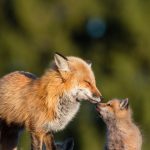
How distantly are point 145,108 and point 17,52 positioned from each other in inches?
223

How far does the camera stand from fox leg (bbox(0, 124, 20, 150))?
11836 millimetres

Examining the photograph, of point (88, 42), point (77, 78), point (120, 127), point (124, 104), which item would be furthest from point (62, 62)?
point (88, 42)

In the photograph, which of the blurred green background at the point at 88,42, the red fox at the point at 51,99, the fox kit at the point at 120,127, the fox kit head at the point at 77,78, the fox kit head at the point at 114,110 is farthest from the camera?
the blurred green background at the point at 88,42

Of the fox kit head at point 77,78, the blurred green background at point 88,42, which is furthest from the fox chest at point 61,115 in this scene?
the blurred green background at point 88,42

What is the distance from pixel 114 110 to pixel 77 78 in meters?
1.62

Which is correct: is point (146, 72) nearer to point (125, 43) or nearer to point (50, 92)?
point (125, 43)

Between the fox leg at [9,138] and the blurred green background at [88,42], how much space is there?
66.2ft

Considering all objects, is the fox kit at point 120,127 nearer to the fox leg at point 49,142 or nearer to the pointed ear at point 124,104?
the pointed ear at point 124,104

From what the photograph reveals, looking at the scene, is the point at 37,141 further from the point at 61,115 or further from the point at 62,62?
the point at 62,62

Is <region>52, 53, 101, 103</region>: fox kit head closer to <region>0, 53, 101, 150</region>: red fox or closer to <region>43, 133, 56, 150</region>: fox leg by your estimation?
<region>0, 53, 101, 150</region>: red fox

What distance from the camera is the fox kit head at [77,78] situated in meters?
11.0

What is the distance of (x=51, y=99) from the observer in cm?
1130

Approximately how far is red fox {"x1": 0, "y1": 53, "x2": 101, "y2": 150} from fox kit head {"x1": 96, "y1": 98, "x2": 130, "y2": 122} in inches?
48.0

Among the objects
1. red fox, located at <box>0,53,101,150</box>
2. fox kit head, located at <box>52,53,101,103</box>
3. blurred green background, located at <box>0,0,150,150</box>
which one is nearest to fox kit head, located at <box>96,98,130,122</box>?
red fox, located at <box>0,53,101,150</box>
